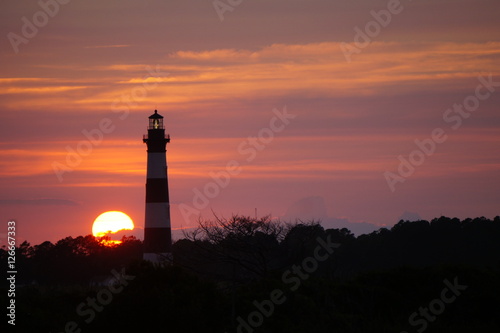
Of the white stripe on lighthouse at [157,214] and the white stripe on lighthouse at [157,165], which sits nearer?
the white stripe on lighthouse at [157,214]

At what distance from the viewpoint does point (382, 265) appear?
66750 millimetres

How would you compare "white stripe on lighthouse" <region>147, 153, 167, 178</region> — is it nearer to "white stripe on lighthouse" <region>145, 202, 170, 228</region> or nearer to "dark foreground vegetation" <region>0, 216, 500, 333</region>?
"white stripe on lighthouse" <region>145, 202, 170, 228</region>

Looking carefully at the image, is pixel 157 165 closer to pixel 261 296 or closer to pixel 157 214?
pixel 157 214

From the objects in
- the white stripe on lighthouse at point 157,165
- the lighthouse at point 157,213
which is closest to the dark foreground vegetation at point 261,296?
the lighthouse at point 157,213

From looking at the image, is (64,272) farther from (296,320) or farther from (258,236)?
(296,320)

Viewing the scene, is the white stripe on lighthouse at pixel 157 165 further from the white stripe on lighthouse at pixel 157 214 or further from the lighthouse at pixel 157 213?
the white stripe on lighthouse at pixel 157 214

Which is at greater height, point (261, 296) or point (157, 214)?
point (157, 214)

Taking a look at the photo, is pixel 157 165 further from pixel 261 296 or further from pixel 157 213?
pixel 261 296

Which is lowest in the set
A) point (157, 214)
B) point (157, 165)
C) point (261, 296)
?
point (261, 296)

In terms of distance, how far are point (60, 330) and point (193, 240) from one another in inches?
414

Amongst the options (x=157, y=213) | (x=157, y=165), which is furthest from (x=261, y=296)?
(x=157, y=165)

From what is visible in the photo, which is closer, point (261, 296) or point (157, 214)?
point (261, 296)

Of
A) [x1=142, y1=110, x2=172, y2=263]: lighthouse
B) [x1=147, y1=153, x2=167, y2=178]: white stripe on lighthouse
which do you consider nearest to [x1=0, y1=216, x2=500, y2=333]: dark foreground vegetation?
[x1=142, y1=110, x2=172, y2=263]: lighthouse

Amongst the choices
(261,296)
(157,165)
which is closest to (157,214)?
(157,165)
